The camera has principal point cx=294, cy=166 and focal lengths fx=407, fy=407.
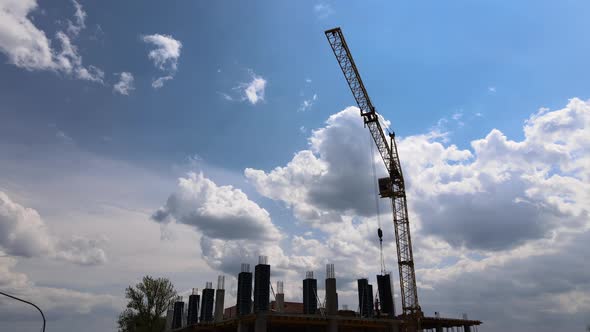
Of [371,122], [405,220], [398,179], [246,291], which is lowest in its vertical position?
[246,291]

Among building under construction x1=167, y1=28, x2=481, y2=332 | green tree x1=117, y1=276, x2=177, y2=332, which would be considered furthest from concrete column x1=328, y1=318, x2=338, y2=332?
green tree x1=117, y1=276, x2=177, y2=332

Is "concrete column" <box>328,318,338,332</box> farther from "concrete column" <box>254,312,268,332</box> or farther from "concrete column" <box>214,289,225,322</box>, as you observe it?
"concrete column" <box>214,289,225,322</box>

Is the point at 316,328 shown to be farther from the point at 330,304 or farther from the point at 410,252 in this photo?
the point at 410,252

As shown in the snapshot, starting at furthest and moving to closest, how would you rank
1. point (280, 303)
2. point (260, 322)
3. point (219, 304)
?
point (219, 304)
point (280, 303)
point (260, 322)

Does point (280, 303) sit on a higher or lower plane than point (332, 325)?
higher

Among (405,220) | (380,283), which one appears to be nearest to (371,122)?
(405,220)

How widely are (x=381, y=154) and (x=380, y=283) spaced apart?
2449 centimetres

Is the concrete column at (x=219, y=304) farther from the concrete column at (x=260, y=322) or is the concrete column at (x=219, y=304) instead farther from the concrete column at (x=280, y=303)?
the concrete column at (x=260, y=322)

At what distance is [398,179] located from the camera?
67.9m

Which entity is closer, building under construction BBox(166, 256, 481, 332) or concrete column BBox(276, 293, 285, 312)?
building under construction BBox(166, 256, 481, 332)

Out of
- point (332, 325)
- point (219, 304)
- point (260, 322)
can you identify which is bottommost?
point (332, 325)

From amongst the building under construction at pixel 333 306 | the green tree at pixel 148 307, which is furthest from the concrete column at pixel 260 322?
the green tree at pixel 148 307

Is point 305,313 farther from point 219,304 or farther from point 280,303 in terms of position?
point 219,304

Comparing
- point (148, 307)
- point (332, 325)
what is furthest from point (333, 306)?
point (148, 307)
